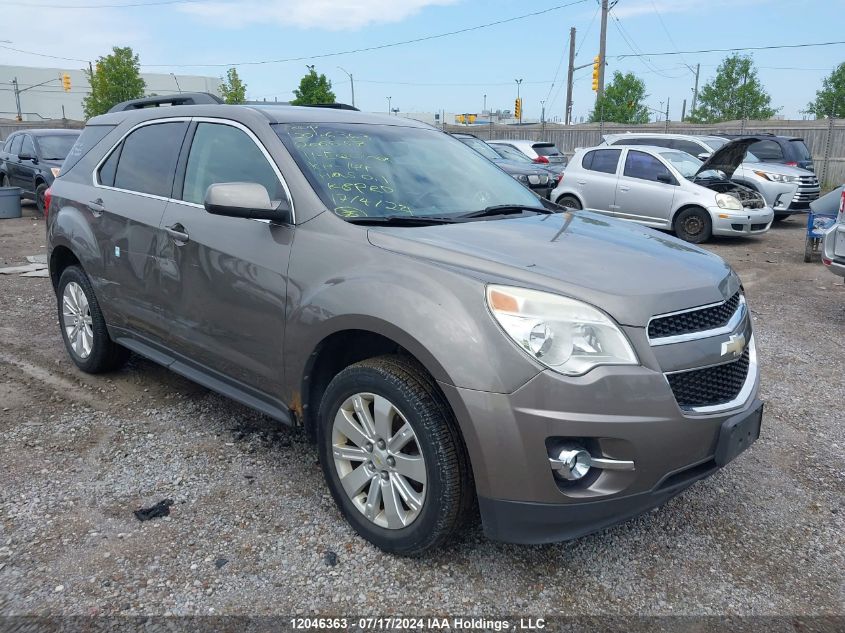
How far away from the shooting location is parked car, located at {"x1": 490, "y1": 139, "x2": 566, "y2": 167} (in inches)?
647

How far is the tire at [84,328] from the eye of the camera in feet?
14.9

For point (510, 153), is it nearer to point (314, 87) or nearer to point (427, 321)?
point (427, 321)

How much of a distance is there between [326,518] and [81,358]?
2717 millimetres

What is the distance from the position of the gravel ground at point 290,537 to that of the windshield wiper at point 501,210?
1.49 metres

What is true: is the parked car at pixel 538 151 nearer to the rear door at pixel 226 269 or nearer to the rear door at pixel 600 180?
the rear door at pixel 600 180

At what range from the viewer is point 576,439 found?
93.1 inches

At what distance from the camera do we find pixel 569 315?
239cm

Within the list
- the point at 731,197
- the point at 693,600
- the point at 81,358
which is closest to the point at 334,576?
the point at 693,600

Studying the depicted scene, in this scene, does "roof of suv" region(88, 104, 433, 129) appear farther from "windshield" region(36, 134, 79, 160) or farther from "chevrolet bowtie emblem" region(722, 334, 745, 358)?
"windshield" region(36, 134, 79, 160)

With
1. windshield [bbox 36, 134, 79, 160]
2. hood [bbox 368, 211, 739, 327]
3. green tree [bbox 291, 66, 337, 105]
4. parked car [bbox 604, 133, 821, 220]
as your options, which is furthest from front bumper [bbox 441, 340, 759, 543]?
green tree [bbox 291, 66, 337, 105]

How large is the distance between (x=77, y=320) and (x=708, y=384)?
165 inches

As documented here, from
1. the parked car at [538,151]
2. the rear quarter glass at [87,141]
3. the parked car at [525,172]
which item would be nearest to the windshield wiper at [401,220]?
the rear quarter glass at [87,141]

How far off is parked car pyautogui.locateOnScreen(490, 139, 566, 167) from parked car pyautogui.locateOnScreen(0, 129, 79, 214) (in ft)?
30.5

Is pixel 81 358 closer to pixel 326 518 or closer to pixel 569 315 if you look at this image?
pixel 326 518
